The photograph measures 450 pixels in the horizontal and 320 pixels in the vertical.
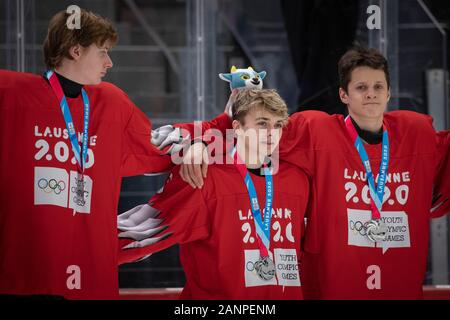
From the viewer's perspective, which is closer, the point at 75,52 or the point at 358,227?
the point at 75,52

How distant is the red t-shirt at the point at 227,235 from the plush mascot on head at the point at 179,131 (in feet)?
0.44

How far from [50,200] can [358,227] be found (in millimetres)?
1130

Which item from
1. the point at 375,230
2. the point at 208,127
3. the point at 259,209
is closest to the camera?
the point at 259,209

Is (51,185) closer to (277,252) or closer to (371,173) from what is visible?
(277,252)

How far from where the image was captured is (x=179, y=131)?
3199 millimetres

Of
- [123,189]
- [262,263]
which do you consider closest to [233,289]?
[262,263]

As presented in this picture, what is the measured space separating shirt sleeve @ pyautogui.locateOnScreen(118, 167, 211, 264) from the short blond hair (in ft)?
1.05

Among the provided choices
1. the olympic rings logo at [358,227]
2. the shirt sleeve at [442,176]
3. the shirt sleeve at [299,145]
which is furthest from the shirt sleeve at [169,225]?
the shirt sleeve at [442,176]

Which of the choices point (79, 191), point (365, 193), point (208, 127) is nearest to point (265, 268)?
point (365, 193)

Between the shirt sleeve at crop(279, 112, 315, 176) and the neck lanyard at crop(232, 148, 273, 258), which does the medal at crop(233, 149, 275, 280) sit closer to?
the neck lanyard at crop(232, 148, 273, 258)

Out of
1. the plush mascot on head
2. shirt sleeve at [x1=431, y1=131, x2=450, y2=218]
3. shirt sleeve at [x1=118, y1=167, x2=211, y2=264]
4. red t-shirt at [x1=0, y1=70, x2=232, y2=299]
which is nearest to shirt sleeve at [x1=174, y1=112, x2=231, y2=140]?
the plush mascot on head

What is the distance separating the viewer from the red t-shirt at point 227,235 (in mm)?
3025

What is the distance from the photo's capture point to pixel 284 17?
4.25 metres

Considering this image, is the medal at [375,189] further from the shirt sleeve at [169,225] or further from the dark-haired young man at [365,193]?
the shirt sleeve at [169,225]
